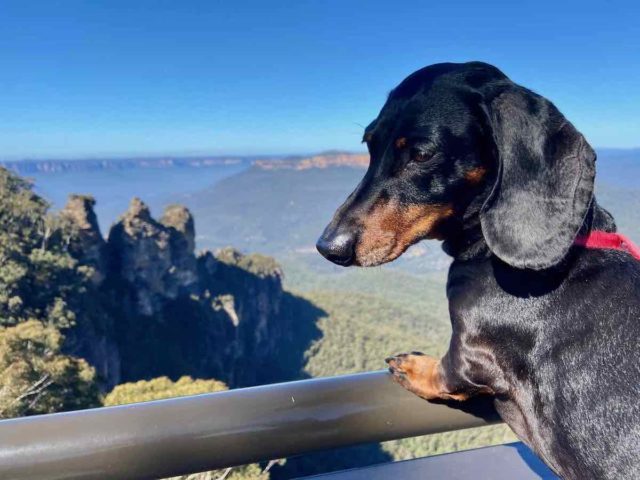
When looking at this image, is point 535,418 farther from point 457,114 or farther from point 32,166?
point 32,166

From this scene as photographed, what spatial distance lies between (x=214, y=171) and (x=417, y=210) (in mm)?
187254

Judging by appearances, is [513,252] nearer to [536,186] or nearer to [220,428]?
[536,186]

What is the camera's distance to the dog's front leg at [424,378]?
1518mm

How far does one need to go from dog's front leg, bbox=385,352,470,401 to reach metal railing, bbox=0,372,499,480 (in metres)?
0.04

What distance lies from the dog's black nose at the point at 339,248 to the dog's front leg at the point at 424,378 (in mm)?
339

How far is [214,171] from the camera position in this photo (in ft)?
605

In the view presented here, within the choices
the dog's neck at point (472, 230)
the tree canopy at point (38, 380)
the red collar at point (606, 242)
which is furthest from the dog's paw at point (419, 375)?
the tree canopy at point (38, 380)

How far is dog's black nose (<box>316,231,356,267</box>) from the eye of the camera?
1501mm

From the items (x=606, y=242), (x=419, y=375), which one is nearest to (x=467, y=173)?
(x=606, y=242)

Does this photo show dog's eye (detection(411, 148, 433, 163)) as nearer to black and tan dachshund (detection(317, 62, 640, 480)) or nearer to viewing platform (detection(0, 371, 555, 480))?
black and tan dachshund (detection(317, 62, 640, 480))

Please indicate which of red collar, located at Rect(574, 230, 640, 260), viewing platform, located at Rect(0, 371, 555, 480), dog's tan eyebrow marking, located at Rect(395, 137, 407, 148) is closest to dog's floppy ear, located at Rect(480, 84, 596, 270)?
red collar, located at Rect(574, 230, 640, 260)

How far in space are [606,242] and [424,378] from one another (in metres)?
0.58

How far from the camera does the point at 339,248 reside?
4.94 ft

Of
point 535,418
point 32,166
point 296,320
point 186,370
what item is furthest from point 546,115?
point 32,166
